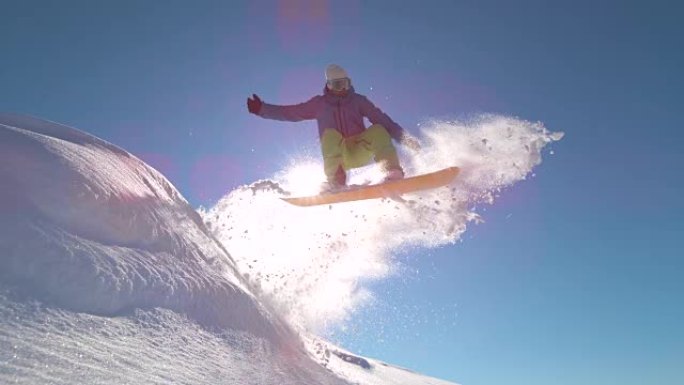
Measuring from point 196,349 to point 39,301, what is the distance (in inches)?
57.0

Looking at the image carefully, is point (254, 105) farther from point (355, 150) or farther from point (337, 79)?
point (355, 150)

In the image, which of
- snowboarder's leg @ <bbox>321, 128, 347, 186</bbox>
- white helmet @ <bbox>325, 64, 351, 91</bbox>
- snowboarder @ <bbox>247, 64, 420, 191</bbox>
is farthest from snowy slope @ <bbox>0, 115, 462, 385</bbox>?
white helmet @ <bbox>325, 64, 351, 91</bbox>

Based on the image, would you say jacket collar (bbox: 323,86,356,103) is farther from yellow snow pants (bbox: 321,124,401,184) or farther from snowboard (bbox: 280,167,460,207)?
snowboard (bbox: 280,167,460,207)

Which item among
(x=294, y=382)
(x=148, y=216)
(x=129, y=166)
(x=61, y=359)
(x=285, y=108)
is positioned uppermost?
(x=285, y=108)

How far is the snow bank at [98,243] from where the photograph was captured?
4934 mm

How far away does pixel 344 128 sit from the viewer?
1061cm

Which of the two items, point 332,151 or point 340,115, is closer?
point 332,151

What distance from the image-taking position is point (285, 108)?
11188 millimetres

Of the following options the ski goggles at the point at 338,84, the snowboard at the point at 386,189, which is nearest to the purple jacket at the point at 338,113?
the ski goggles at the point at 338,84

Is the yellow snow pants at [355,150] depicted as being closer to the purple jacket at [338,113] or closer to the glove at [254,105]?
the purple jacket at [338,113]

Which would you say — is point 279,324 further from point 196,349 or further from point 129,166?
point 129,166

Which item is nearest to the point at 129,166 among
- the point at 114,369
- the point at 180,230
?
the point at 180,230

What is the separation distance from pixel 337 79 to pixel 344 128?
0.99m

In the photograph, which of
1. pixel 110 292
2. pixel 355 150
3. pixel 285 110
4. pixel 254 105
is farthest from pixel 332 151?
pixel 110 292
